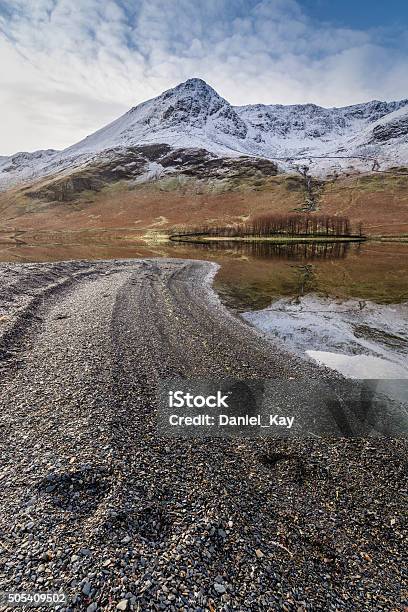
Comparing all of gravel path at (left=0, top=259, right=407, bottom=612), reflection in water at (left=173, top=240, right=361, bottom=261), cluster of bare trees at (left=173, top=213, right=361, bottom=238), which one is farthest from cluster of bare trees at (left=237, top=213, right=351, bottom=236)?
gravel path at (left=0, top=259, right=407, bottom=612)

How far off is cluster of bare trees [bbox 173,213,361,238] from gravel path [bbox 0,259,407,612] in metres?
139

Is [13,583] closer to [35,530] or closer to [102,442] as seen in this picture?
[35,530]

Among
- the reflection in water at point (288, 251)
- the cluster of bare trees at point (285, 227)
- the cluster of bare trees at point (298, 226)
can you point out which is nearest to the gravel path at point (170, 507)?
the reflection in water at point (288, 251)

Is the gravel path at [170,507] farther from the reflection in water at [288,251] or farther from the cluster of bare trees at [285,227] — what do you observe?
the cluster of bare trees at [285,227]

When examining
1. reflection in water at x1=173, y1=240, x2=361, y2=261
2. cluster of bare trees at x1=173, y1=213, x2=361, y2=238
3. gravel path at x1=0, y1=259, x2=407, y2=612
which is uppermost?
cluster of bare trees at x1=173, y1=213, x2=361, y2=238

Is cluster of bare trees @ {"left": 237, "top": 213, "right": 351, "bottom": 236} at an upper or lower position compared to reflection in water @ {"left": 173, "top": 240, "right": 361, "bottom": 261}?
upper

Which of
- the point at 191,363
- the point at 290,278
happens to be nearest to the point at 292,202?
the point at 290,278

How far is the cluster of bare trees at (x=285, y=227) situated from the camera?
146 m

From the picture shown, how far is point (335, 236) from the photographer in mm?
138500

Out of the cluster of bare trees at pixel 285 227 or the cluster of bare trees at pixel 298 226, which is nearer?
the cluster of bare trees at pixel 298 226

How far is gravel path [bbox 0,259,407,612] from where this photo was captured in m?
6.53

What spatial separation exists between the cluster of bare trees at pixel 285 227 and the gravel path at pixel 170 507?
455ft

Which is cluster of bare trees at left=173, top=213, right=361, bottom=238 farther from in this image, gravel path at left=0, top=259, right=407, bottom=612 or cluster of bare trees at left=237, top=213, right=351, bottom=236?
gravel path at left=0, top=259, right=407, bottom=612

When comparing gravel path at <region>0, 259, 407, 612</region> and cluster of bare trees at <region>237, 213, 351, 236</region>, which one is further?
cluster of bare trees at <region>237, 213, 351, 236</region>
